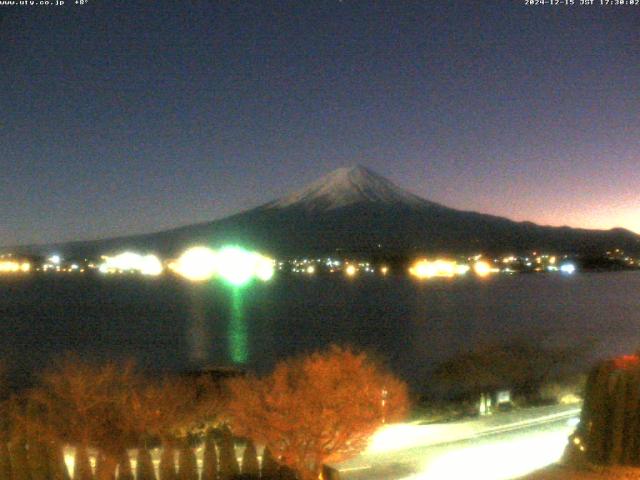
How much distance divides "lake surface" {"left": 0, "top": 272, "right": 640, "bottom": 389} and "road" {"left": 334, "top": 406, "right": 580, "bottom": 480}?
1060cm

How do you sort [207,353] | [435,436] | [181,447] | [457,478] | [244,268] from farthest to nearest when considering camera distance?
1. [244,268]
2. [207,353]
3. [435,436]
4. [457,478]
5. [181,447]

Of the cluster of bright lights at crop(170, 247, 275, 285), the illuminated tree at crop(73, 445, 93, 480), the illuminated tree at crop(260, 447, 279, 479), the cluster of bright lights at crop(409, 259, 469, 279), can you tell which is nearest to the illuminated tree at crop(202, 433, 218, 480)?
the illuminated tree at crop(260, 447, 279, 479)

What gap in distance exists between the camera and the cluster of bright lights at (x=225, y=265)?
8556 cm

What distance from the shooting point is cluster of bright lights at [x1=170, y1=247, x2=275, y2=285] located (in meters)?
85.6

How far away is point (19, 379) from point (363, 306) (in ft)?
80.9

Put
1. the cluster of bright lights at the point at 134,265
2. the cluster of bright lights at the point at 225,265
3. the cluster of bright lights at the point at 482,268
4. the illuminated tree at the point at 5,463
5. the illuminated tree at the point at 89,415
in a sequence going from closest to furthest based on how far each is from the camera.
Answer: the illuminated tree at the point at 5,463
the illuminated tree at the point at 89,415
the cluster of bright lights at the point at 482,268
the cluster of bright lights at the point at 225,265
the cluster of bright lights at the point at 134,265

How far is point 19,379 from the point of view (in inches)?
793

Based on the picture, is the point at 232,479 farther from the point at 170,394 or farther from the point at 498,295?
the point at 498,295

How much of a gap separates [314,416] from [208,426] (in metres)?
2.39

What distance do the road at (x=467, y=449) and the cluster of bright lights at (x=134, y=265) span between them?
8390 cm

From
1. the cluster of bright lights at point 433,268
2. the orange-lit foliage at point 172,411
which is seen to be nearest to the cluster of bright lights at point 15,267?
the cluster of bright lights at point 433,268

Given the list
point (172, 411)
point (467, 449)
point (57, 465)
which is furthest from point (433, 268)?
point (57, 465)

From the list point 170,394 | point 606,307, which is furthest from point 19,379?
point 606,307

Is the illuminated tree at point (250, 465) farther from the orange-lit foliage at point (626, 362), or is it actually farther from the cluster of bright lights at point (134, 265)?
the cluster of bright lights at point (134, 265)
